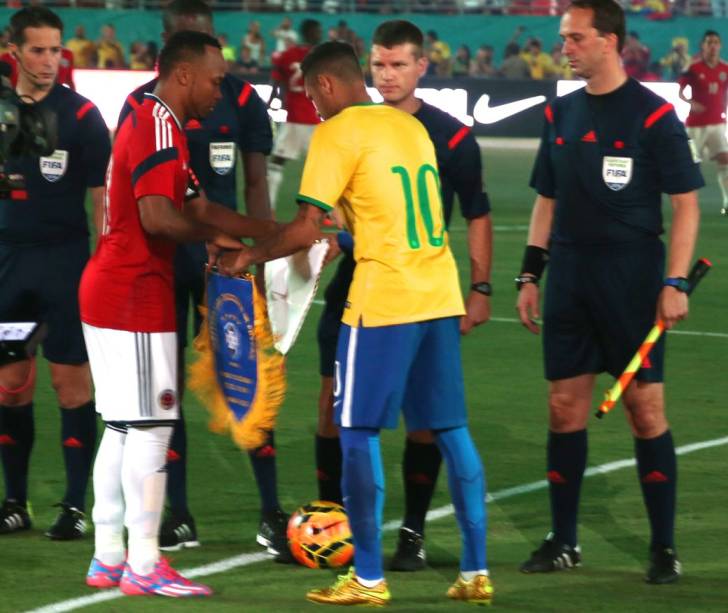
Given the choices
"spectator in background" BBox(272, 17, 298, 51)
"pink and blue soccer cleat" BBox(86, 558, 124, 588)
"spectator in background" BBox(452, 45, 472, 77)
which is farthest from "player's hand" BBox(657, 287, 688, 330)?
"spectator in background" BBox(452, 45, 472, 77)

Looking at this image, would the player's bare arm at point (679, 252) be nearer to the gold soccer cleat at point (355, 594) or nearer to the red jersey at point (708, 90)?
the gold soccer cleat at point (355, 594)

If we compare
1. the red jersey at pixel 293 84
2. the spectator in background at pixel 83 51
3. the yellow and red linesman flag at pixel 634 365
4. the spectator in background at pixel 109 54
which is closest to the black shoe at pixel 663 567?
the yellow and red linesman flag at pixel 634 365

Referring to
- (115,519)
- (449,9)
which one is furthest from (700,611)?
(449,9)

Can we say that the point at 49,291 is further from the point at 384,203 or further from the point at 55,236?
the point at 384,203

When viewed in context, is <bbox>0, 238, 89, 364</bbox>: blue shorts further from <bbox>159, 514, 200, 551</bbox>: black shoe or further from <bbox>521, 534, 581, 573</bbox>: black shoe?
<bbox>521, 534, 581, 573</bbox>: black shoe

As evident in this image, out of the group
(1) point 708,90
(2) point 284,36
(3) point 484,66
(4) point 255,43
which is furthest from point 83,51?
(1) point 708,90

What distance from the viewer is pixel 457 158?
634 centimetres

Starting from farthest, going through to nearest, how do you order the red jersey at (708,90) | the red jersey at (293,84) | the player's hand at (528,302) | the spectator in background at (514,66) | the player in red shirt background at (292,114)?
the spectator in background at (514,66)
the red jersey at (708,90)
the red jersey at (293,84)
the player in red shirt background at (292,114)
the player's hand at (528,302)

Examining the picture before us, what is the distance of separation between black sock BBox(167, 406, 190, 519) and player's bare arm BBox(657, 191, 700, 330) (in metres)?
2.09

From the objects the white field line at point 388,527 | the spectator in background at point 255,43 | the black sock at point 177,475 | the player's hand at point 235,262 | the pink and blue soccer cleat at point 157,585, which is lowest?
the white field line at point 388,527

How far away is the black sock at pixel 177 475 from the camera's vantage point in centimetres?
669

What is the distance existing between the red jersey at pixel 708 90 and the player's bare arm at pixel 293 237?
15.7 metres

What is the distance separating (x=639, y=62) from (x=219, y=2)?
9305 mm

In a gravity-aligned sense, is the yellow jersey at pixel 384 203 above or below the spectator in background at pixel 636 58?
below
